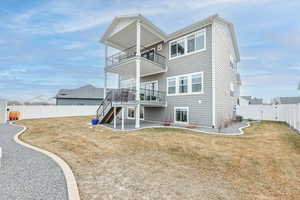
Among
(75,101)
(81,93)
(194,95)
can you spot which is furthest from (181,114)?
(81,93)

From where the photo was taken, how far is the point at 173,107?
42.5ft

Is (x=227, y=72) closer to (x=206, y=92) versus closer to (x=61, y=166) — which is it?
(x=206, y=92)

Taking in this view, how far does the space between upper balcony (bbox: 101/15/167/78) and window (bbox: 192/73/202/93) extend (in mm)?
3180

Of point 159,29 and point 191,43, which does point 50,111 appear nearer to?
point 159,29

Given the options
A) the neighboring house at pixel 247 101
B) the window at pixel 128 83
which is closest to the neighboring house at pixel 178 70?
the window at pixel 128 83

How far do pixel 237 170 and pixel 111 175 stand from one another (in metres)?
3.43

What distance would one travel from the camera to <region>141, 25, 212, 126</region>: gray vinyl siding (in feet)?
35.7

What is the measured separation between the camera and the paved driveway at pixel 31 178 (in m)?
2.70

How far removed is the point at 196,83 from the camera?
11.6 meters

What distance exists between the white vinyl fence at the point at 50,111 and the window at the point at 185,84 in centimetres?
1814

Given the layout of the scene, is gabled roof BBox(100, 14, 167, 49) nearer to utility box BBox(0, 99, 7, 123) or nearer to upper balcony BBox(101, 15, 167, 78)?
upper balcony BBox(101, 15, 167, 78)

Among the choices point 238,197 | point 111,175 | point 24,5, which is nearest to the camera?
point 238,197

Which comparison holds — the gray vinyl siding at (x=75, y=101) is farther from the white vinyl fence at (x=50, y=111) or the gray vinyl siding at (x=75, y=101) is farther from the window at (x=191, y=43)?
the window at (x=191, y=43)

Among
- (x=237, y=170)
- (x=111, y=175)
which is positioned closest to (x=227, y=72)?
(x=237, y=170)
